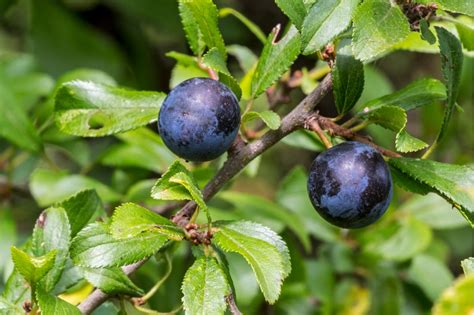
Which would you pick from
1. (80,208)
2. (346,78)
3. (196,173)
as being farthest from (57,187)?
(346,78)

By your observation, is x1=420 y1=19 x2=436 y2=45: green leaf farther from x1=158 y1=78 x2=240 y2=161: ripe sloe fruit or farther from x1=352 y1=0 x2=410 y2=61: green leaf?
x1=158 y1=78 x2=240 y2=161: ripe sloe fruit

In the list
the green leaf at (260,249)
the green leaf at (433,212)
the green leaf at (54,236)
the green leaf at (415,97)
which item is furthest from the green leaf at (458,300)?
the green leaf at (433,212)

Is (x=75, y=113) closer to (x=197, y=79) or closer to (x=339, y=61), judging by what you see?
(x=197, y=79)

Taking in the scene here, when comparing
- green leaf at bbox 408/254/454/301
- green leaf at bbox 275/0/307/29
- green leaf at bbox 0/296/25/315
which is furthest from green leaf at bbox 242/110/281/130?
green leaf at bbox 408/254/454/301

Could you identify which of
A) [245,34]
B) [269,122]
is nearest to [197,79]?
[269,122]

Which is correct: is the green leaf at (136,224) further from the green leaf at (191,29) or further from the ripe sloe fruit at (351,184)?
the green leaf at (191,29)

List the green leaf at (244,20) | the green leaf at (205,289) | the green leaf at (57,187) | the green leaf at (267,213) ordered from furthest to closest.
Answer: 1. the green leaf at (267,213)
2. the green leaf at (57,187)
3. the green leaf at (244,20)
4. the green leaf at (205,289)
